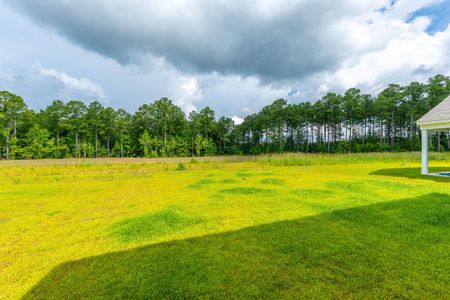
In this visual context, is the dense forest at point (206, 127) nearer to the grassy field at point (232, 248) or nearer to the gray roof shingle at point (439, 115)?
the gray roof shingle at point (439, 115)

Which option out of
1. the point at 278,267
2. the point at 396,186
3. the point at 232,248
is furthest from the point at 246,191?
the point at 396,186

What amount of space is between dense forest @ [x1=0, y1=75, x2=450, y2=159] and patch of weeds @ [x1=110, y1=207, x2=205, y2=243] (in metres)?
40.2

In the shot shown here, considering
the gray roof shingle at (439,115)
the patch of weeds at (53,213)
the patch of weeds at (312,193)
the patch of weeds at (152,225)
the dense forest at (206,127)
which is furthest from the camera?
the dense forest at (206,127)

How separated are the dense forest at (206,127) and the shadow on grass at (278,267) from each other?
39.7 meters

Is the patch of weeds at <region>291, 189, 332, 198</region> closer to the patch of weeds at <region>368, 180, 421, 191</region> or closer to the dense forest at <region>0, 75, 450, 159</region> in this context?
the patch of weeds at <region>368, 180, 421, 191</region>

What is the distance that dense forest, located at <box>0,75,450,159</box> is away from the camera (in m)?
34.7

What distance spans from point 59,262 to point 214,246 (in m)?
2.03

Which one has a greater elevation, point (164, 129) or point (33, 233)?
point (164, 129)

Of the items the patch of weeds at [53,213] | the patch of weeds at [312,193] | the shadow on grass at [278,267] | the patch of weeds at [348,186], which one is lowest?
the shadow on grass at [278,267]

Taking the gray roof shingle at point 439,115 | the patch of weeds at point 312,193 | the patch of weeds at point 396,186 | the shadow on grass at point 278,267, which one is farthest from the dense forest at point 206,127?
the shadow on grass at point 278,267

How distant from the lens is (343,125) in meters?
→ 45.8

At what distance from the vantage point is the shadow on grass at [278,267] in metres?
2.11

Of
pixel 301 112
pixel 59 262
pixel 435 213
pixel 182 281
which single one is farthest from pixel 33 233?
pixel 301 112

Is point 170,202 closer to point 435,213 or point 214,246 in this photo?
point 214,246
